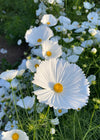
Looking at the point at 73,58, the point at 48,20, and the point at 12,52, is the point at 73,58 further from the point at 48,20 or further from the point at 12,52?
the point at 12,52

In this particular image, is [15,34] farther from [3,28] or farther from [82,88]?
[82,88]

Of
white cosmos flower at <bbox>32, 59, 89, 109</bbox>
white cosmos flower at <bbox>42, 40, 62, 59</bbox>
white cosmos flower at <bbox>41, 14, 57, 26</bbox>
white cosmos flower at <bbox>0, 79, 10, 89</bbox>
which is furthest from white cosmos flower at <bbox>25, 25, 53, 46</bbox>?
white cosmos flower at <bbox>32, 59, 89, 109</bbox>

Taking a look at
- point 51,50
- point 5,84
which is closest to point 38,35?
point 51,50

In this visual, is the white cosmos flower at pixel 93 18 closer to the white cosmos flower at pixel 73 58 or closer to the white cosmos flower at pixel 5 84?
the white cosmos flower at pixel 73 58

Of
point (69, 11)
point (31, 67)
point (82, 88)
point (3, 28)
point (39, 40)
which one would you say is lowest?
point (82, 88)

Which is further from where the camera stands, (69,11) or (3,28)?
(3,28)

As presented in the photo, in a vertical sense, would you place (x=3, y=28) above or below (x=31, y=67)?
above

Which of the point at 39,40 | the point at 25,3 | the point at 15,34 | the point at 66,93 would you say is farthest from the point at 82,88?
the point at 25,3
